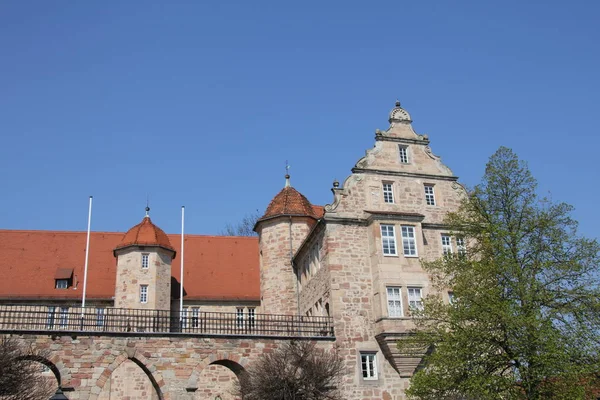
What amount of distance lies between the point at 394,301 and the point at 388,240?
2448mm

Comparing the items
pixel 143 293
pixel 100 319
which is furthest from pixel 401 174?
pixel 143 293

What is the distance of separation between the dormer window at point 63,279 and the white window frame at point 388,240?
55.5 feet

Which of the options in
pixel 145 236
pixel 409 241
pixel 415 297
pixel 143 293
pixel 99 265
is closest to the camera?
pixel 415 297

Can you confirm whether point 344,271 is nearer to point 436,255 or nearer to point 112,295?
point 436,255

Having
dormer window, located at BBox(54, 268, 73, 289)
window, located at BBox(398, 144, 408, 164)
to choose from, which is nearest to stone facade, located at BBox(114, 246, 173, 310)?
dormer window, located at BBox(54, 268, 73, 289)

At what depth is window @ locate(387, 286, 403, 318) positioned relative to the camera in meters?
23.9

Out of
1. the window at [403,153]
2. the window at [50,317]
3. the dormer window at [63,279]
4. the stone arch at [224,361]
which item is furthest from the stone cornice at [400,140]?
the dormer window at [63,279]

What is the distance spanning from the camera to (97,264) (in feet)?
112

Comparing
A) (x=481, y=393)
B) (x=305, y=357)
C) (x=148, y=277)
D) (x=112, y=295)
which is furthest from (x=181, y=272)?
(x=481, y=393)

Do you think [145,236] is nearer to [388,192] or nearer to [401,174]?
[388,192]

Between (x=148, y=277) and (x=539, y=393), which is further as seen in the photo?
(x=148, y=277)

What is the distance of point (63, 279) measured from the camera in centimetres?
3228

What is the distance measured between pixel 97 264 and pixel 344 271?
52.4 ft

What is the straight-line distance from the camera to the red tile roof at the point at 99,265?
105ft
